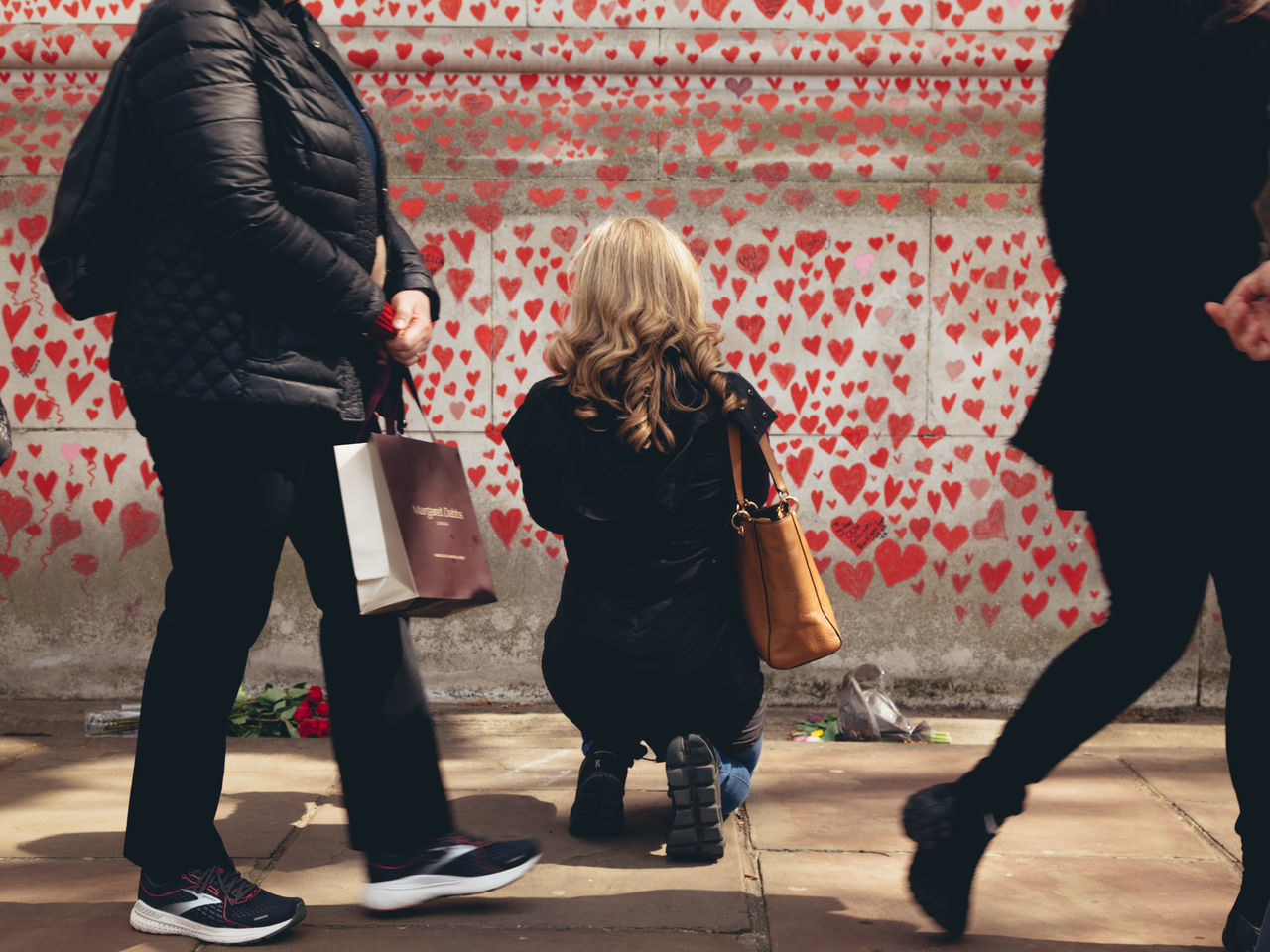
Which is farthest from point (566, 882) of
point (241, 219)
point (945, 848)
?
point (241, 219)

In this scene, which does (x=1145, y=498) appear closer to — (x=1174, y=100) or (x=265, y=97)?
(x=1174, y=100)

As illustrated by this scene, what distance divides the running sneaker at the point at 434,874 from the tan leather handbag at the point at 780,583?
80 centimetres

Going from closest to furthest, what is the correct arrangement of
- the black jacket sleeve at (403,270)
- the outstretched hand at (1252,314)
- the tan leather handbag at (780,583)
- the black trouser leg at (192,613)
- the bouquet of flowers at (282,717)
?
the outstretched hand at (1252,314), the black trouser leg at (192,613), the black jacket sleeve at (403,270), the tan leather handbag at (780,583), the bouquet of flowers at (282,717)

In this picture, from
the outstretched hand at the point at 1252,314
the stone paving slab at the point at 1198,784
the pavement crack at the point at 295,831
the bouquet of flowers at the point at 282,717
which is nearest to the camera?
the outstretched hand at the point at 1252,314

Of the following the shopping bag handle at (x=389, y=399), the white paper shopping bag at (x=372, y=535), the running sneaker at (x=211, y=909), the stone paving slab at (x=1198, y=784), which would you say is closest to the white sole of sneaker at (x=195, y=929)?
the running sneaker at (x=211, y=909)

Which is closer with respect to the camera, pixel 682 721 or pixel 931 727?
pixel 682 721

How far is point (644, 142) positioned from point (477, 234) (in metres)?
0.73

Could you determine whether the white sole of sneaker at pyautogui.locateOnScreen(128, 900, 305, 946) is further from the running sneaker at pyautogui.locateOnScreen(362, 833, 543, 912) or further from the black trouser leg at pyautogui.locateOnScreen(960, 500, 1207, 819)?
the black trouser leg at pyautogui.locateOnScreen(960, 500, 1207, 819)

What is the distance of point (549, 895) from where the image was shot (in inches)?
101

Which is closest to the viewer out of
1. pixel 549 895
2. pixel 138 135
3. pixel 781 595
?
pixel 138 135

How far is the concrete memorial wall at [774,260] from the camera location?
4.60 meters

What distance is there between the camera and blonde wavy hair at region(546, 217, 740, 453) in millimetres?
2832

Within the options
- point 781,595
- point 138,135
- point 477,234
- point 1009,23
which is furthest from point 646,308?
point 1009,23

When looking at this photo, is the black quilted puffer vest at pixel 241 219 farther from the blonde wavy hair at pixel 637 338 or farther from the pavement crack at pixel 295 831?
the pavement crack at pixel 295 831
